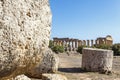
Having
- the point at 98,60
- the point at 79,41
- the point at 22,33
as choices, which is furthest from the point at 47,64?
the point at 79,41

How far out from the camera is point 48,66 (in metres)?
9.78

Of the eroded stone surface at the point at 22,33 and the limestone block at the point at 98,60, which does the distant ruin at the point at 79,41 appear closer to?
the limestone block at the point at 98,60

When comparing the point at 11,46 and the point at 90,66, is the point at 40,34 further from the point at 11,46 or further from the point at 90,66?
the point at 90,66

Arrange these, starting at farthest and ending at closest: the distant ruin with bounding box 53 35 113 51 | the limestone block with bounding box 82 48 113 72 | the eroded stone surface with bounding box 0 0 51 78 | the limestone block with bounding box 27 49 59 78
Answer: the distant ruin with bounding box 53 35 113 51
the limestone block with bounding box 82 48 113 72
the limestone block with bounding box 27 49 59 78
the eroded stone surface with bounding box 0 0 51 78

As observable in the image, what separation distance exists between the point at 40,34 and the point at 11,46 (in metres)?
0.45

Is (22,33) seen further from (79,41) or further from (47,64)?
(79,41)

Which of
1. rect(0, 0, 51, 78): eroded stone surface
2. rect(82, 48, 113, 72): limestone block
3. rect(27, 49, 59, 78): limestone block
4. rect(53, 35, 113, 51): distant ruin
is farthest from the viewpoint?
rect(53, 35, 113, 51): distant ruin

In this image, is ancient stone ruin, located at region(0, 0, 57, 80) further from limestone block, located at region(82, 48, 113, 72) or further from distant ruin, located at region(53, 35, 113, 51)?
distant ruin, located at region(53, 35, 113, 51)

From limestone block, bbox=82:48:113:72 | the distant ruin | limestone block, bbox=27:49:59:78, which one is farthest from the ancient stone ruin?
the distant ruin

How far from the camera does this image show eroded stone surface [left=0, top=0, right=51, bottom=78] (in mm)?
2721

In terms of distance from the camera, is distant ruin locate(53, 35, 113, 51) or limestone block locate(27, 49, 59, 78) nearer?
limestone block locate(27, 49, 59, 78)

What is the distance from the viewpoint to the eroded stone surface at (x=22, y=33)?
2721 millimetres

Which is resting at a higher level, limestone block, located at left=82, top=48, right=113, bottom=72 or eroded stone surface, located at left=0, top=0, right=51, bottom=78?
eroded stone surface, located at left=0, top=0, right=51, bottom=78

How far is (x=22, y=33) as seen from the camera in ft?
9.46
